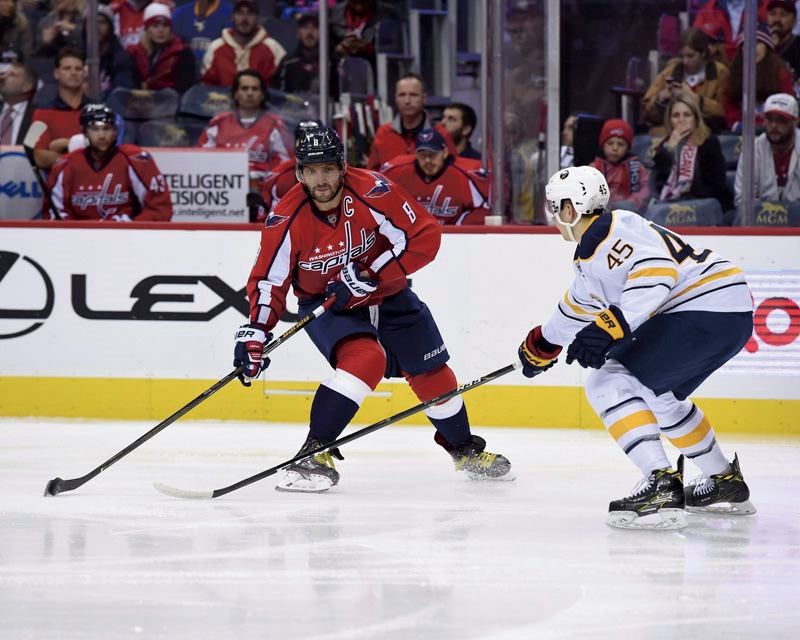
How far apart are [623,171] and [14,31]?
10.6ft

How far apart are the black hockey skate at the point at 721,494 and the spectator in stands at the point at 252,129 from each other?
3089 mm

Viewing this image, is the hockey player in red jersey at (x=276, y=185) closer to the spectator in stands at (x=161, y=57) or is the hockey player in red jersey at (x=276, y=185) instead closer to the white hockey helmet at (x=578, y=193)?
the spectator in stands at (x=161, y=57)

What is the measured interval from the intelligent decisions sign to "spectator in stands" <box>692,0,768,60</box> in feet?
7.24

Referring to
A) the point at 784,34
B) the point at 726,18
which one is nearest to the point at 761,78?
the point at 784,34

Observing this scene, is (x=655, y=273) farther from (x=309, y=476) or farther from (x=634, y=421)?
(x=309, y=476)

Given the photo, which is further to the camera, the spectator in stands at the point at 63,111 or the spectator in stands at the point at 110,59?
the spectator in stands at the point at 110,59

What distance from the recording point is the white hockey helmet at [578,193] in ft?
10.9

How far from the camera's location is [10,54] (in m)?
6.55

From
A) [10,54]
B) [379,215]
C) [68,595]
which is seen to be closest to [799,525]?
[379,215]

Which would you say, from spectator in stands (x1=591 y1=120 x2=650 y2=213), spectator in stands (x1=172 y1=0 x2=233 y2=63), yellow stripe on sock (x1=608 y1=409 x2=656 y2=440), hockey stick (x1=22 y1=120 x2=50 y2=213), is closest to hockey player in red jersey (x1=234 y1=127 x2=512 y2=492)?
A: yellow stripe on sock (x1=608 y1=409 x2=656 y2=440)

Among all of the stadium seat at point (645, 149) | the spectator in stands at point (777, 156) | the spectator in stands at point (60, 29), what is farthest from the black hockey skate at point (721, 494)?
the spectator in stands at point (60, 29)

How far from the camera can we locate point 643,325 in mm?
3398

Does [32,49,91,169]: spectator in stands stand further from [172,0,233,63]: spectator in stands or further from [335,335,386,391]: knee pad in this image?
[335,335,386,391]: knee pad

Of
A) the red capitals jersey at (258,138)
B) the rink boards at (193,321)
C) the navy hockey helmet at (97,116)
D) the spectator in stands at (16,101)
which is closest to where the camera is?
the rink boards at (193,321)
